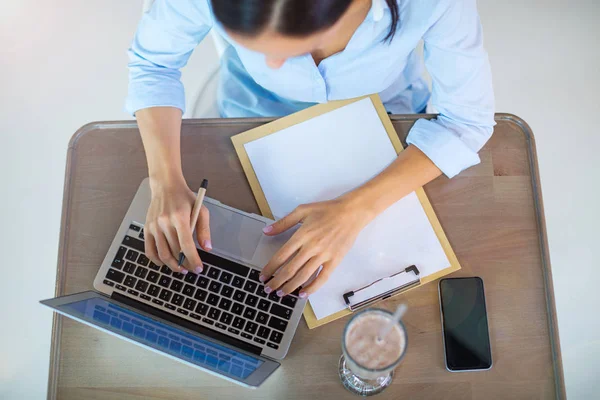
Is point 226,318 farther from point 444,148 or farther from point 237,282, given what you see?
point 444,148

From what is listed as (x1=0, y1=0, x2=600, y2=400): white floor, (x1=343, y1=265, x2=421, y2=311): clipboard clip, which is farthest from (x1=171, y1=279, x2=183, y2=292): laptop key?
(x1=0, y1=0, x2=600, y2=400): white floor

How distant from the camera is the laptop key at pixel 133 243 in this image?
89 cm

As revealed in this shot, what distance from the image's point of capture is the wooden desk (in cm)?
86

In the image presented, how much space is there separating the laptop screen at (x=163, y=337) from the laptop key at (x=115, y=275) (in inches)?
1.6

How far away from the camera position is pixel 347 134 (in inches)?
37.8

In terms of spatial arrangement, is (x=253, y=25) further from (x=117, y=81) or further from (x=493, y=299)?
(x=117, y=81)

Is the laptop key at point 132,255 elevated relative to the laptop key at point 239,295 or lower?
elevated

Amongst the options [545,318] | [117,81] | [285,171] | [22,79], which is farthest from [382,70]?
[22,79]

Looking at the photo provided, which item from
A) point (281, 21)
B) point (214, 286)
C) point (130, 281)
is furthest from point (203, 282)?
point (281, 21)

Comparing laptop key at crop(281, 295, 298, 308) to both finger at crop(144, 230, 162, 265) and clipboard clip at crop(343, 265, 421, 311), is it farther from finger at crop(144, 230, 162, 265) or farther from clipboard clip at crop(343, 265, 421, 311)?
finger at crop(144, 230, 162, 265)

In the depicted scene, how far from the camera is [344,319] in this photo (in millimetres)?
873

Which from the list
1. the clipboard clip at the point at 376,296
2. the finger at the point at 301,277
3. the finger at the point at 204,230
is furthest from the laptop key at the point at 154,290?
the clipboard clip at the point at 376,296

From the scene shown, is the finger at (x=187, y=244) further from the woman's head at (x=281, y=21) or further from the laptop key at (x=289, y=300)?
the woman's head at (x=281, y=21)

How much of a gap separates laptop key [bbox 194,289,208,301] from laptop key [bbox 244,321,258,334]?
9 centimetres
